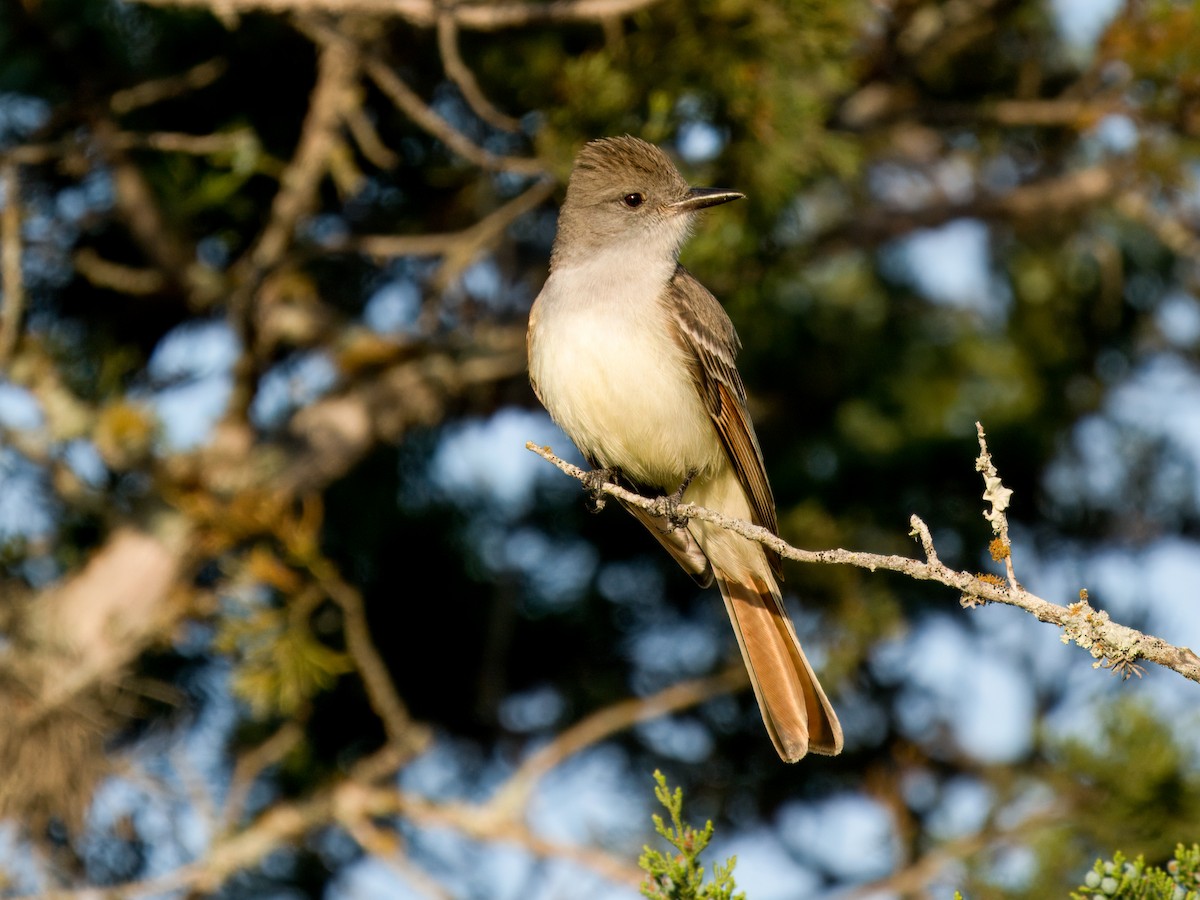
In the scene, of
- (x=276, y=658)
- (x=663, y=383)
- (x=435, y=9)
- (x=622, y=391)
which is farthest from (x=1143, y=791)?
(x=435, y=9)

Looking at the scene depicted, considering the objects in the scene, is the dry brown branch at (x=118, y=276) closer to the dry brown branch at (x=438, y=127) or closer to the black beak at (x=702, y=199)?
the dry brown branch at (x=438, y=127)

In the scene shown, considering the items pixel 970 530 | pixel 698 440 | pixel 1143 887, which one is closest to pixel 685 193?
pixel 698 440

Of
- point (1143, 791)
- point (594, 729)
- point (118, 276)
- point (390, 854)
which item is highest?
point (118, 276)

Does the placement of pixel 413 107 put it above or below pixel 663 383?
above

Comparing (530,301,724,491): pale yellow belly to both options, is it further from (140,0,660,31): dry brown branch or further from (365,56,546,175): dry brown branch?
(140,0,660,31): dry brown branch

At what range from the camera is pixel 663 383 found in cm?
446

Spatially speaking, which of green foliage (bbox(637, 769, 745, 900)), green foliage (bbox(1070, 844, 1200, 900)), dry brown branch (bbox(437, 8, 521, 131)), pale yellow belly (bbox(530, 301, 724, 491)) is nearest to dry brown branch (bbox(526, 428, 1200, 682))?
green foliage (bbox(1070, 844, 1200, 900))

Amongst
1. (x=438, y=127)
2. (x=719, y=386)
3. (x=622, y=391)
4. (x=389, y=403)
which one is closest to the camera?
(x=622, y=391)

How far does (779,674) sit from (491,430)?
241 centimetres

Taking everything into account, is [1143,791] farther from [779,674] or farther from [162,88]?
[162,88]

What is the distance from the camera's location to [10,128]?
5660mm

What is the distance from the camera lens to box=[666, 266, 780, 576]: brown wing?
4652 mm

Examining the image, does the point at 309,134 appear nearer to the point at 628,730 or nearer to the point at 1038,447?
the point at 628,730

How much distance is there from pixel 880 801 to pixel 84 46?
4327 millimetres
